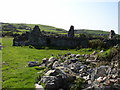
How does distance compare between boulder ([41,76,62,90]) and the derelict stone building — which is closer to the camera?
boulder ([41,76,62,90])

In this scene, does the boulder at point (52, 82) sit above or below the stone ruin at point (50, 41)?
below

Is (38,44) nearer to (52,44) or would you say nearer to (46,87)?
(52,44)

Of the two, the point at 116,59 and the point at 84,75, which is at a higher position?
the point at 116,59

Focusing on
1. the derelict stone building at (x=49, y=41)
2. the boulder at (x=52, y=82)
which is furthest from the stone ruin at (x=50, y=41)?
the boulder at (x=52, y=82)

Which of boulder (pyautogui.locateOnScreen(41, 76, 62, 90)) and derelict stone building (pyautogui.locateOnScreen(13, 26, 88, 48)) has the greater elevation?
derelict stone building (pyautogui.locateOnScreen(13, 26, 88, 48))

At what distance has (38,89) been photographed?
10094mm

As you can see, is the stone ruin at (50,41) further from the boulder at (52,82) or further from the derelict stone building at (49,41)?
the boulder at (52,82)

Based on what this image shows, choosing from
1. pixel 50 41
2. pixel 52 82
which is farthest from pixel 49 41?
pixel 52 82

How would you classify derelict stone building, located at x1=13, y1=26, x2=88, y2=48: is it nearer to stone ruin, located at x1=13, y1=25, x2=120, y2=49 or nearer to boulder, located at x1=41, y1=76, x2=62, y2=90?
stone ruin, located at x1=13, y1=25, x2=120, y2=49

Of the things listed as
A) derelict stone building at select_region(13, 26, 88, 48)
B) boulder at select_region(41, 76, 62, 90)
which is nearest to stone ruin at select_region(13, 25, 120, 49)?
derelict stone building at select_region(13, 26, 88, 48)

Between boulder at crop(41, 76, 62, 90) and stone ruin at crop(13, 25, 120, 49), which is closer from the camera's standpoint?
boulder at crop(41, 76, 62, 90)

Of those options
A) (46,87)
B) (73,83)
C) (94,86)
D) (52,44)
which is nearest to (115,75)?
(94,86)

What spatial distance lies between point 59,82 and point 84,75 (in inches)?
86.1

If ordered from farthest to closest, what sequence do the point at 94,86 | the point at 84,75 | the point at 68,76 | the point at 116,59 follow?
the point at 116,59, the point at 84,75, the point at 68,76, the point at 94,86
